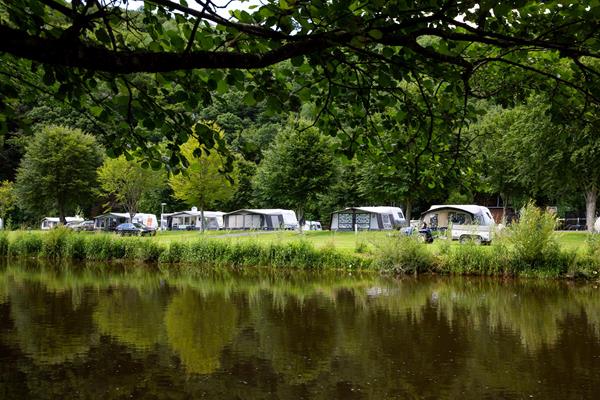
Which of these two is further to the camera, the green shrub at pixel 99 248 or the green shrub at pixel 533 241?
the green shrub at pixel 99 248

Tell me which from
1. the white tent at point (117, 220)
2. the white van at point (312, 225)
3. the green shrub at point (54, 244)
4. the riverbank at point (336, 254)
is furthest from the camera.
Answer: the white van at point (312, 225)

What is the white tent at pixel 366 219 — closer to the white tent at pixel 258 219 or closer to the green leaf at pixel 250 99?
the white tent at pixel 258 219

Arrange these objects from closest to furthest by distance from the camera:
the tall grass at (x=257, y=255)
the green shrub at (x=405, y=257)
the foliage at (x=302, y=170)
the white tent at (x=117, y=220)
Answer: the green shrub at (x=405, y=257), the tall grass at (x=257, y=255), the foliage at (x=302, y=170), the white tent at (x=117, y=220)

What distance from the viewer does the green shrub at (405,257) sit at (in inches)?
796

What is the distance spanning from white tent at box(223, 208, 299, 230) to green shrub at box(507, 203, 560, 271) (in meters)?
27.8

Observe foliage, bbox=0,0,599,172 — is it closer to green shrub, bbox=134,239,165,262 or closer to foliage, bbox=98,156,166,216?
green shrub, bbox=134,239,165,262

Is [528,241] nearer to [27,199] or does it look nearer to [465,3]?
[465,3]

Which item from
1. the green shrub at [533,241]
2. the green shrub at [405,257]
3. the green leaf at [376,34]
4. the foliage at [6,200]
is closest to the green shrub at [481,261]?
the green shrub at [533,241]

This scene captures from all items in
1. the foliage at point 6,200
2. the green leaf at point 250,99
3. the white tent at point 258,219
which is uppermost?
the foliage at point 6,200

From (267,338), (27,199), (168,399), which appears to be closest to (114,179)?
(27,199)

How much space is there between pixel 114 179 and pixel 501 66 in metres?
46.2

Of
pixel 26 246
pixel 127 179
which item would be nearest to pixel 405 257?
pixel 26 246

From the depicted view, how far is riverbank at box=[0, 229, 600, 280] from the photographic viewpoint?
1912 cm

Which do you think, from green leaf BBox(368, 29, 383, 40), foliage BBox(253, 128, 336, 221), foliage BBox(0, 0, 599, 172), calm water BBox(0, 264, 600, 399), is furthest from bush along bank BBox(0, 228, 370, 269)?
green leaf BBox(368, 29, 383, 40)
